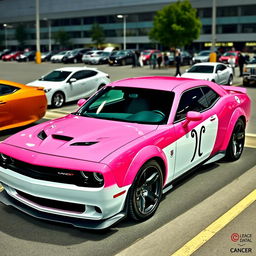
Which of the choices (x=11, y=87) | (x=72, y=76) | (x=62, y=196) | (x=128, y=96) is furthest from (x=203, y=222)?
(x=72, y=76)

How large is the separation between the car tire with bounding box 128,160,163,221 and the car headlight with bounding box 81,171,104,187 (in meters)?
0.44

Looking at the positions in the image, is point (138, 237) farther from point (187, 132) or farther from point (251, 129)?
point (251, 129)

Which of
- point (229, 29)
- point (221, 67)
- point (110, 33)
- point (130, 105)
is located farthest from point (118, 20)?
point (130, 105)

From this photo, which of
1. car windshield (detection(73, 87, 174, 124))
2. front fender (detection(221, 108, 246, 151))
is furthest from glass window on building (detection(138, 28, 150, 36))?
car windshield (detection(73, 87, 174, 124))

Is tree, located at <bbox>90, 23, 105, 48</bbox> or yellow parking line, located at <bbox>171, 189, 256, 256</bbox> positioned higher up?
tree, located at <bbox>90, 23, 105, 48</bbox>

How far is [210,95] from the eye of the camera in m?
6.56

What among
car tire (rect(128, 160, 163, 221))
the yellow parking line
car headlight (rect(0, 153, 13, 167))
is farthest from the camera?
car headlight (rect(0, 153, 13, 167))

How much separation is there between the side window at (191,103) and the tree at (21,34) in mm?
102268

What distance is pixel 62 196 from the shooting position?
13.9 feet

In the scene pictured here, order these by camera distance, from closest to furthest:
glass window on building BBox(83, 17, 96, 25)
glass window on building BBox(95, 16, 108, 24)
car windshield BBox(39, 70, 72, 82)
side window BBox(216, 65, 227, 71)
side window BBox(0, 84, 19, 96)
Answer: side window BBox(0, 84, 19, 96)
car windshield BBox(39, 70, 72, 82)
side window BBox(216, 65, 227, 71)
glass window on building BBox(95, 16, 108, 24)
glass window on building BBox(83, 17, 96, 25)

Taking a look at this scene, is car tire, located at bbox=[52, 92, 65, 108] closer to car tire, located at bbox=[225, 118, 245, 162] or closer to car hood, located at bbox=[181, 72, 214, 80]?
car hood, located at bbox=[181, 72, 214, 80]

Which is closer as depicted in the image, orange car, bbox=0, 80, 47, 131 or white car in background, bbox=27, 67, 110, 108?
orange car, bbox=0, 80, 47, 131

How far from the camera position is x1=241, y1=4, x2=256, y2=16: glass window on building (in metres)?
75.9

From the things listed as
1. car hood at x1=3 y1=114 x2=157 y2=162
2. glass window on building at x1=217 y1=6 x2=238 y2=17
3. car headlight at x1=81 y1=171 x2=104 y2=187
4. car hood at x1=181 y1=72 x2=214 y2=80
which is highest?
glass window on building at x1=217 y1=6 x2=238 y2=17
